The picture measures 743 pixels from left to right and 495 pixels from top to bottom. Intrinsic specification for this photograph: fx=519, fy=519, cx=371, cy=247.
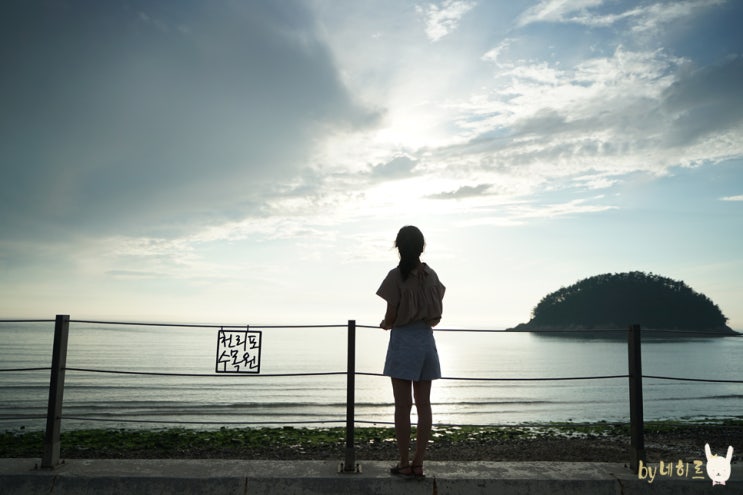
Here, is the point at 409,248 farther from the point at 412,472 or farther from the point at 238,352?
the point at 238,352

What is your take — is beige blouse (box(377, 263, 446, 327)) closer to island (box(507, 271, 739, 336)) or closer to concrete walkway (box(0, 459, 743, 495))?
concrete walkway (box(0, 459, 743, 495))

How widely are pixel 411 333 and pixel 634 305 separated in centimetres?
15115

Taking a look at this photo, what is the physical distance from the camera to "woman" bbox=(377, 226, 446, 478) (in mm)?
3811

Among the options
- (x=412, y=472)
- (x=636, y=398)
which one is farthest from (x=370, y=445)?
(x=636, y=398)

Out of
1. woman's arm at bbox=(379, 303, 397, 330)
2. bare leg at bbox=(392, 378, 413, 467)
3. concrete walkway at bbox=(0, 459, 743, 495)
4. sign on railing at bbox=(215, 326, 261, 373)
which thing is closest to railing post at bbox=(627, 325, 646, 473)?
concrete walkway at bbox=(0, 459, 743, 495)

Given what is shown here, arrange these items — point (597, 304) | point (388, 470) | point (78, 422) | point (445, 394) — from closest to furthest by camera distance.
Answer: point (388, 470)
point (78, 422)
point (445, 394)
point (597, 304)

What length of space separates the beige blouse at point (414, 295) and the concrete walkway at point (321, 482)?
46.8 inches

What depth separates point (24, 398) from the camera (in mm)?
20219

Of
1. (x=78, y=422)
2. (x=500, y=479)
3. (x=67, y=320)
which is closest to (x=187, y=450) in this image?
(x=67, y=320)

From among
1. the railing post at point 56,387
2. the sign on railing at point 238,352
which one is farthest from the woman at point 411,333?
the railing post at point 56,387

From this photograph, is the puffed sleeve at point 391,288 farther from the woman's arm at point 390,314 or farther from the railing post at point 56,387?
the railing post at point 56,387

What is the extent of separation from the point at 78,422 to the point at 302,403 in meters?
8.46

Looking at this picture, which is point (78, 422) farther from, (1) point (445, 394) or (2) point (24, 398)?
(1) point (445, 394)

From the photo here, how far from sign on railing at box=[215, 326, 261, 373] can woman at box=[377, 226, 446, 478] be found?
4.39 ft
